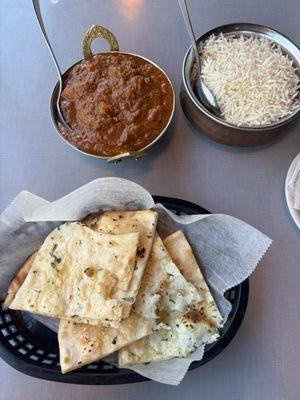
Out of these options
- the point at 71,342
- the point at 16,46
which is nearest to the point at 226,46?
the point at 16,46

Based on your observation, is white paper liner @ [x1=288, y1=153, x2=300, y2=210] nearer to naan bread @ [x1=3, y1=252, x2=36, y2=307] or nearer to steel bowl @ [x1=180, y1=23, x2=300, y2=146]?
steel bowl @ [x1=180, y1=23, x2=300, y2=146]

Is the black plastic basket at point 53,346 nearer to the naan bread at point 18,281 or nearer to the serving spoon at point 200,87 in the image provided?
the naan bread at point 18,281

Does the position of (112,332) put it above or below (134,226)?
below

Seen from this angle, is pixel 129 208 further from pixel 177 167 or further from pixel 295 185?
pixel 295 185

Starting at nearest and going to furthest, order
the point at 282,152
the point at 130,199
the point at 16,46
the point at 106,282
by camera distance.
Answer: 1. the point at 106,282
2. the point at 130,199
3. the point at 282,152
4. the point at 16,46

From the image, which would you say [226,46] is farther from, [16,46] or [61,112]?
[16,46]

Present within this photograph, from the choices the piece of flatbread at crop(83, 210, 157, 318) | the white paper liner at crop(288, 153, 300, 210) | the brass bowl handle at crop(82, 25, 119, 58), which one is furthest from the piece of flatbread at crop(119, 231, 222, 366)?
the brass bowl handle at crop(82, 25, 119, 58)

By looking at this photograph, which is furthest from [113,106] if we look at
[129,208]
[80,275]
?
[80,275]
